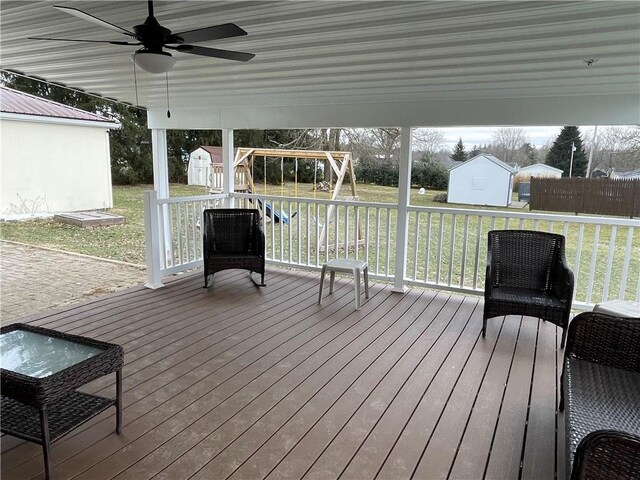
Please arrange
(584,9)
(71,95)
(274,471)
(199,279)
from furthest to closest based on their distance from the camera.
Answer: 1. (71,95)
2. (199,279)
3. (584,9)
4. (274,471)

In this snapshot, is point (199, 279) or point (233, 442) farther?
point (199, 279)

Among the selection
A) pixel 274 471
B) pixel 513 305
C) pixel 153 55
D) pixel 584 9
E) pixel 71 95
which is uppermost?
pixel 71 95

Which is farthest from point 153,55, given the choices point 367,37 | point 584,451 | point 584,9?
point 584,451

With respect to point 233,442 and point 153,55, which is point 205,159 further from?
point 233,442

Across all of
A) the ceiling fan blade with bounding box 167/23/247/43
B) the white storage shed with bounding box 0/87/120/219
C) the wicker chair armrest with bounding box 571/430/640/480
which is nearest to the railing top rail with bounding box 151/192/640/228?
the ceiling fan blade with bounding box 167/23/247/43

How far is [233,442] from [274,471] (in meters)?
0.32

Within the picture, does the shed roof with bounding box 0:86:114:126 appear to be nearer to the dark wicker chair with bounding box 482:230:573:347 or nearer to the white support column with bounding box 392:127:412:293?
the white support column with bounding box 392:127:412:293

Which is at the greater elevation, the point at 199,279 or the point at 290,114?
the point at 290,114

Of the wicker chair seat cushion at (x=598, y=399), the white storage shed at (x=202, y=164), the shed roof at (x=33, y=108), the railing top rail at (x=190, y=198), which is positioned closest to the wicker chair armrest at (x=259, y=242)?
the railing top rail at (x=190, y=198)

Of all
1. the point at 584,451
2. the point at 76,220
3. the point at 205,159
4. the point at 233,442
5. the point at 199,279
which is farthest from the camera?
the point at 76,220

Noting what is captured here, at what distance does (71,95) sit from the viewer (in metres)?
16.1

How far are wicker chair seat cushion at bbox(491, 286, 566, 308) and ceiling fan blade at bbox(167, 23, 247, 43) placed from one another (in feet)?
9.34

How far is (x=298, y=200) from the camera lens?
5504 mm

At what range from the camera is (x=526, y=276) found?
392cm
